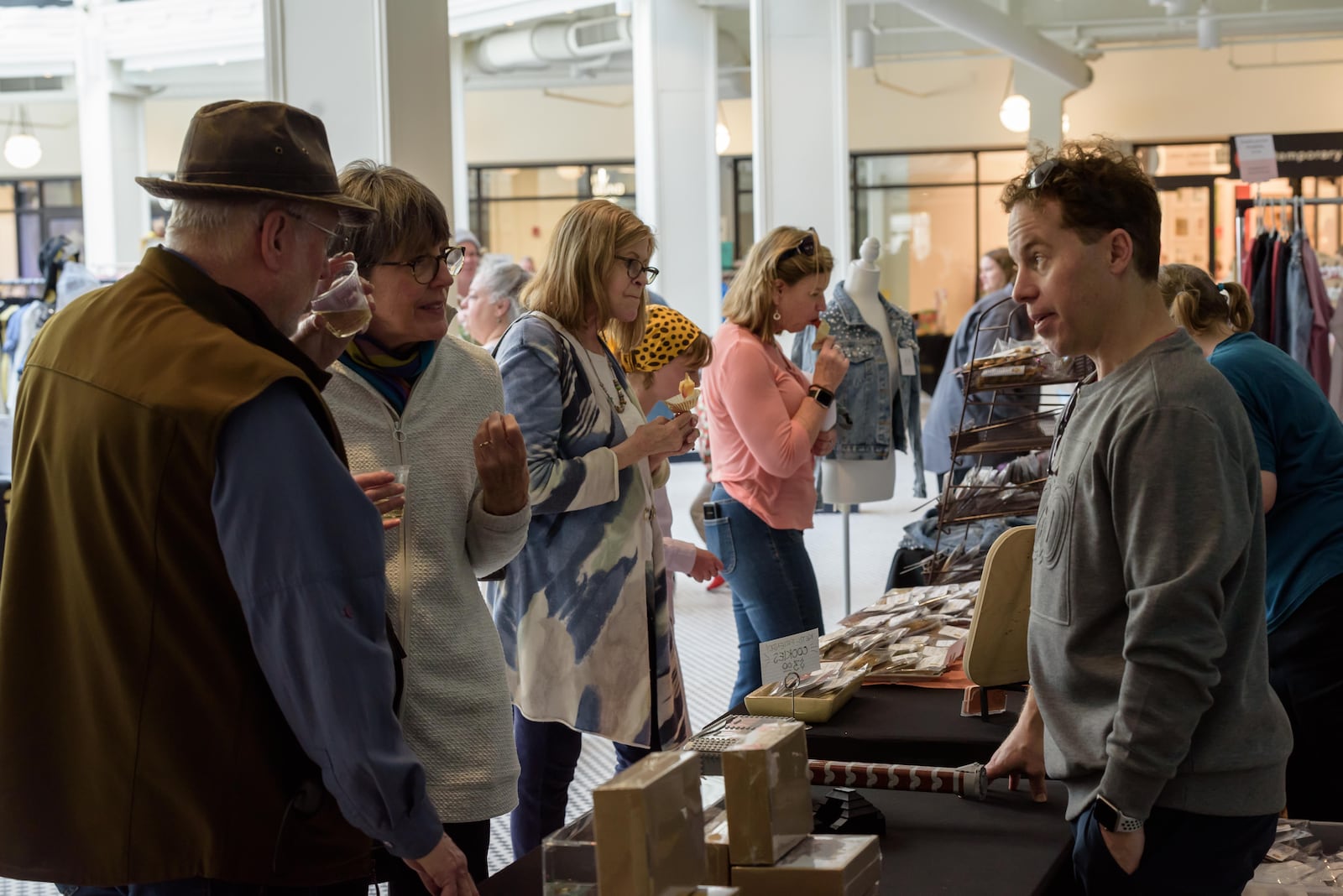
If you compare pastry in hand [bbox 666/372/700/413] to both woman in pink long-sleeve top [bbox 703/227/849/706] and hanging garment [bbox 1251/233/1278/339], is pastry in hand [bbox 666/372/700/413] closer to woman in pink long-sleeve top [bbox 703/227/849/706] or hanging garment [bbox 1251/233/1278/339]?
woman in pink long-sleeve top [bbox 703/227/849/706]

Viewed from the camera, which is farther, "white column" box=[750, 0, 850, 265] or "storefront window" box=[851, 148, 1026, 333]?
"storefront window" box=[851, 148, 1026, 333]

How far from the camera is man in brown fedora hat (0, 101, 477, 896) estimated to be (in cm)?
125

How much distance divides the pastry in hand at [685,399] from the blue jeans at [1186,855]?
1602 millimetres

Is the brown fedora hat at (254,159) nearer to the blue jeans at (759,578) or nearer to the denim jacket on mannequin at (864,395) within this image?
the blue jeans at (759,578)

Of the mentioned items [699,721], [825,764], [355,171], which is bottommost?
[699,721]

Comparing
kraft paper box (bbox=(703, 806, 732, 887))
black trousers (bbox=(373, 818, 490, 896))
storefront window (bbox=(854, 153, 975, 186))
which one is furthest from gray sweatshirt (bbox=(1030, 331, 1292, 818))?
storefront window (bbox=(854, 153, 975, 186))

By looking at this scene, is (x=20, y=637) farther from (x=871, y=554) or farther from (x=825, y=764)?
(x=871, y=554)

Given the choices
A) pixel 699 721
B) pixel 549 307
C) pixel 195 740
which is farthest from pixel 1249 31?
pixel 195 740

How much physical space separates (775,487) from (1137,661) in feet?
6.87

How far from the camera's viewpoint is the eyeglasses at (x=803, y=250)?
3801 mm

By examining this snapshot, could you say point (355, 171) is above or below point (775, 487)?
above

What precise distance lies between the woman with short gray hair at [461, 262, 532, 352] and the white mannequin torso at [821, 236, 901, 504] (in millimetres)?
1468

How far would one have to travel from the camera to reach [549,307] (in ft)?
8.41

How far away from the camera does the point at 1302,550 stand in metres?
2.76
